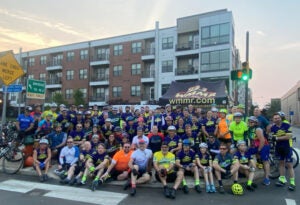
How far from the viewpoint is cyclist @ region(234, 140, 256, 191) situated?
21.4 ft

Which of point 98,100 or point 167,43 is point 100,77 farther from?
point 167,43

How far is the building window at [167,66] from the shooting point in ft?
106

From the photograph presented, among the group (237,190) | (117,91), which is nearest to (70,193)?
(237,190)

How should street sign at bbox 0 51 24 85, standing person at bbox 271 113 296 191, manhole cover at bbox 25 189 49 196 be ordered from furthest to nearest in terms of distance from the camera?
street sign at bbox 0 51 24 85
standing person at bbox 271 113 296 191
manhole cover at bbox 25 189 49 196

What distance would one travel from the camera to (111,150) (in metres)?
7.90

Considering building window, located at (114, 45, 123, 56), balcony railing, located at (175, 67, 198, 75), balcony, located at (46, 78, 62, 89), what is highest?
building window, located at (114, 45, 123, 56)

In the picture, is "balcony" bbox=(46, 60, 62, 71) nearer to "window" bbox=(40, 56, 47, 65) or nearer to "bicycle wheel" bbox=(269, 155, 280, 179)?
Answer: "window" bbox=(40, 56, 47, 65)

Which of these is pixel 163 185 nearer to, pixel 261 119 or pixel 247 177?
pixel 247 177

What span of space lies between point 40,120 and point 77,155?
8.86 ft

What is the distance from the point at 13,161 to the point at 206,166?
259 inches

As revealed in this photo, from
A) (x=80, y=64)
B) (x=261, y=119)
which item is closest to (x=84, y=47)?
(x=80, y=64)

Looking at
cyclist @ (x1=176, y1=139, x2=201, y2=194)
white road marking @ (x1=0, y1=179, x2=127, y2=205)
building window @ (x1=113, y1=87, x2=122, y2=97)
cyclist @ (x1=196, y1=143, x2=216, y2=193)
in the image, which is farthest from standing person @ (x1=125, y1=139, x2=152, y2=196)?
building window @ (x1=113, y1=87, x2=122, y2=97)

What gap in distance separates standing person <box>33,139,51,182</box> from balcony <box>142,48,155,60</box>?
27.4m

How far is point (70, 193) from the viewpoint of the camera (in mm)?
6328
